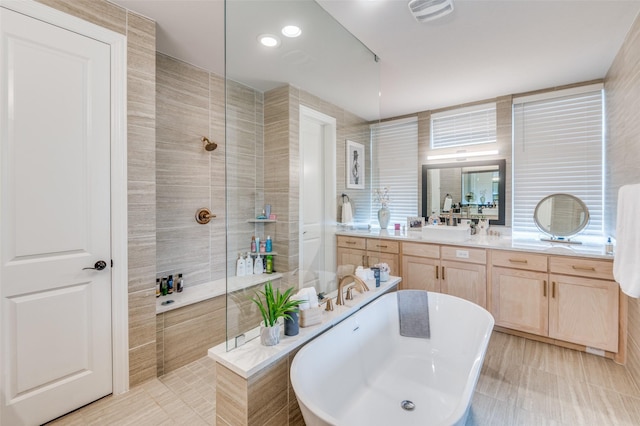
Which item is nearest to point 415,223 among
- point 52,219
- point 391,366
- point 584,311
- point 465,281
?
point 465,281

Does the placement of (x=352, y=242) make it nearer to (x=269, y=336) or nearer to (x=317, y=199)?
(x=317, y=199)

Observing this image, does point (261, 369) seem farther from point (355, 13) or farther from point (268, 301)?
point (355, 13)

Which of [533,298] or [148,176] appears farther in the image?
[533,298]

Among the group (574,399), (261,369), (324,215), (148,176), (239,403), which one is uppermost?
(148,176)

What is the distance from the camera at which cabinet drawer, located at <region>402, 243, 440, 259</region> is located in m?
3.15

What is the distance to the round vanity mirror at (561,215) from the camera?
2891 millimetres

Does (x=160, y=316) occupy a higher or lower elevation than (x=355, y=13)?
lower

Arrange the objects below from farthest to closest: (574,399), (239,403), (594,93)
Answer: (594,93)
(574,399)
(239,403)

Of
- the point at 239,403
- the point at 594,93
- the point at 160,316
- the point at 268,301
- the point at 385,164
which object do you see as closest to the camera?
the point at 239,403

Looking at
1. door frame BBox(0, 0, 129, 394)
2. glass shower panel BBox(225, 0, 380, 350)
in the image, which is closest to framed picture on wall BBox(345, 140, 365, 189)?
glass shower panel BBox(225, 0, 380, 350)

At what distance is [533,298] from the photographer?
8.71ft

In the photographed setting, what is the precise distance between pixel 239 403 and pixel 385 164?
3649mm

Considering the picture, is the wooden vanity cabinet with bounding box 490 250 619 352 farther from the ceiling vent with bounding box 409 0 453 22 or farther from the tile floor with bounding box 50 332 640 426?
the ceiling vent with bounding box 409 0 453 22

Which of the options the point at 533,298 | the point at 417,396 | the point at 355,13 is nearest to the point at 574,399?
Result: the point at 533,298
